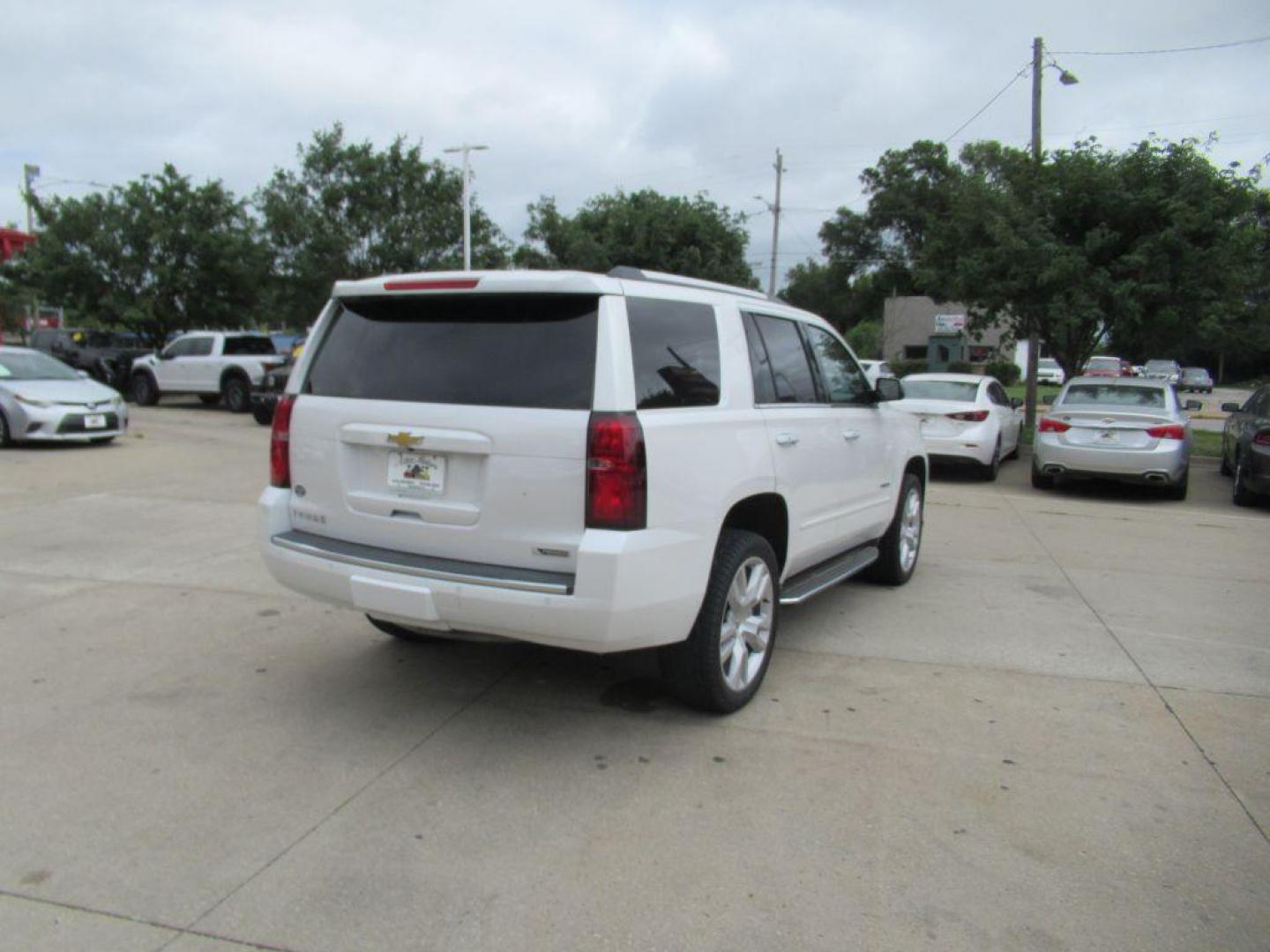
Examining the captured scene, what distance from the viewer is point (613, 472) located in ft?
11.3

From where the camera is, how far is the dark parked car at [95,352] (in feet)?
80.1

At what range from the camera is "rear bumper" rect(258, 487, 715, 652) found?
3420mm

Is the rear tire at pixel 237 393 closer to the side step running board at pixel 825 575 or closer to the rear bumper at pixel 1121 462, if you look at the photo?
the rear bumper at pixel 1121 462

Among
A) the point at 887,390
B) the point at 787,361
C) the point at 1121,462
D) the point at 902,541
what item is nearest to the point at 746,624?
the point at 787,361

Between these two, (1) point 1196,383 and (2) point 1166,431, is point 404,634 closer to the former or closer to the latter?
(2) point 1166,431

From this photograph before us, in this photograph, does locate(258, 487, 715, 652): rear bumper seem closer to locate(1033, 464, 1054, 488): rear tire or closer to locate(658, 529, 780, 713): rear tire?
locate(658, 529, 780, 713): rear tire

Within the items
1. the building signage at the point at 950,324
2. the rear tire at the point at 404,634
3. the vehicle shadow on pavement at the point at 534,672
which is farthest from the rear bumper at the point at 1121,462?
the building signage at the point at 950,324

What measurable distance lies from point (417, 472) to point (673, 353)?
113 centimetres

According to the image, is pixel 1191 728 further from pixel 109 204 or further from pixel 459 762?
pixel 109 204

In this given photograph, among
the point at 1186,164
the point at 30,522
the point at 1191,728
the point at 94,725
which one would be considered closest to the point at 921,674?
the point at 1191,728

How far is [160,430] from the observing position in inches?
662

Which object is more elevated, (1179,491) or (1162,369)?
(1162,369)

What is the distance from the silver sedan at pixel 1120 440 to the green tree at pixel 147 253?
21.5m

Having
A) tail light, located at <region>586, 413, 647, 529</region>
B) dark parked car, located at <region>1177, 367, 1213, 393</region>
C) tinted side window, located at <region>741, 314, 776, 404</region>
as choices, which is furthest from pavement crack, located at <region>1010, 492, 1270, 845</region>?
dark parked car, located at <region>1177, 367, 1213, 393</region>
